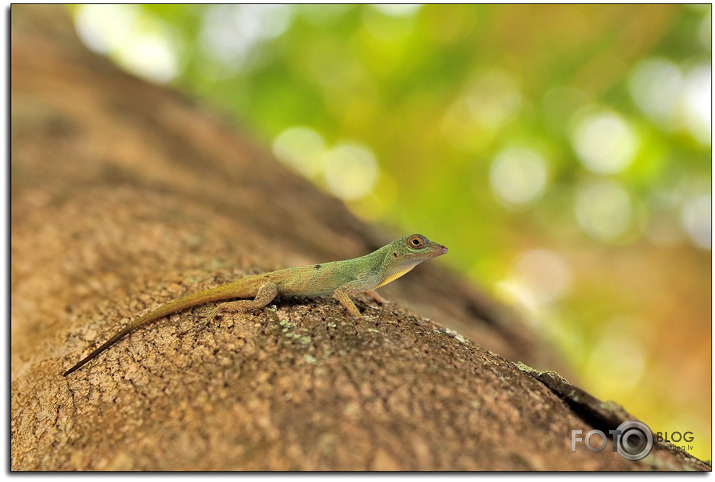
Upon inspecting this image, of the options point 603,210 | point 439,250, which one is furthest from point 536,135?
point 439,250

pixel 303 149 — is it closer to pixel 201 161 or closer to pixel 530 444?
pixel 201 161

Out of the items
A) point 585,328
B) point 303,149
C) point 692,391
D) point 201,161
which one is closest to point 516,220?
point 585,328

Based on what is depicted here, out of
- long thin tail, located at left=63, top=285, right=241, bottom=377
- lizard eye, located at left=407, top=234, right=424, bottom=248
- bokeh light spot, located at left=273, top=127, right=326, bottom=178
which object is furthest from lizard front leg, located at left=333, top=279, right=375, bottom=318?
bokeh light spot, located at left=273, top=127, right=326, bottom=178

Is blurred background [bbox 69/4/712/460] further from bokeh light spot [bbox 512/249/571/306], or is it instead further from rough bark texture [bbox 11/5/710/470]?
rough bark texture [bbox 11/5/710/470]

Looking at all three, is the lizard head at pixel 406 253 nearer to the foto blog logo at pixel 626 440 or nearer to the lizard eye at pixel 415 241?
the lizard eye at pixel 415 241

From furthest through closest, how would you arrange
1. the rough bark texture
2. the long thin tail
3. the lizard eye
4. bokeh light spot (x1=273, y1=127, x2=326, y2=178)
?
bokeh light spot (x1=273, y1=127, x2=326, y2=178)
the lizard eye
the long thin tail
the rough bark texture

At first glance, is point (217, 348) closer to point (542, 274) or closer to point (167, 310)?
point (167, 310)

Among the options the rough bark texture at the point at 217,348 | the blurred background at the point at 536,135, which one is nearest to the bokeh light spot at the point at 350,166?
the blurred background at the point at 536,135
